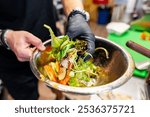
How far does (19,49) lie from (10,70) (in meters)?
0.40

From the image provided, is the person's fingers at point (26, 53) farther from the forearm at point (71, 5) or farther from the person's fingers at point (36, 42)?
the forearm at point (71, 5)

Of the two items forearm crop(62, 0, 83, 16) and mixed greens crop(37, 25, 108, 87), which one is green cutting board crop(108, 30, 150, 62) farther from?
mixed greens crop(37, 25, 108, 87)

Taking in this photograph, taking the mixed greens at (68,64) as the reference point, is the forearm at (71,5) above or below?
above

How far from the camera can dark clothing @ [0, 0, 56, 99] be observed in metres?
0.90

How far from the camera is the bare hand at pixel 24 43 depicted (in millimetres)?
664

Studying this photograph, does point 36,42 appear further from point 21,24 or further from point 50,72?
point 21,24

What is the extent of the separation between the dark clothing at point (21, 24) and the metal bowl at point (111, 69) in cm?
27

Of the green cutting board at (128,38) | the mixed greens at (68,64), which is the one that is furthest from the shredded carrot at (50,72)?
the green cutting board at (128,38)

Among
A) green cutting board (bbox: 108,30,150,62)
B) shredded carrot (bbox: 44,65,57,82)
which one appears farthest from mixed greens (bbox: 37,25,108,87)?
green cutting board (bbox: 108,30,150,62)

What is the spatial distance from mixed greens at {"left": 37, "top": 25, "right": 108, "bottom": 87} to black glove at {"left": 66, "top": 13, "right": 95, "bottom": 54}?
2cm

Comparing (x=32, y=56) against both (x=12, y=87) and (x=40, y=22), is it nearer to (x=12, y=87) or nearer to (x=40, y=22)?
(x=40, y=22)

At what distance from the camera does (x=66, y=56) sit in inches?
26.0

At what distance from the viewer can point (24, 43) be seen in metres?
0.69

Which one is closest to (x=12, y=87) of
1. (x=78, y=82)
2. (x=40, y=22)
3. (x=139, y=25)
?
(x=40, y=22)
